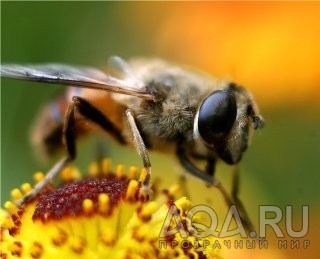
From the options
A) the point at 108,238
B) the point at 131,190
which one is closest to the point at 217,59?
the point at 131,190

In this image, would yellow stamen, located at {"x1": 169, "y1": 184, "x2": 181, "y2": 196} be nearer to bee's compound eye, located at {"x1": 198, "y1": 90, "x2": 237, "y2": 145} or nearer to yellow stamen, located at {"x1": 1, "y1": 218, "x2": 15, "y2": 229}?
bee's compound eye, located at {"x1": 198, "y1": 90, "x2": 237, "y2": 145}

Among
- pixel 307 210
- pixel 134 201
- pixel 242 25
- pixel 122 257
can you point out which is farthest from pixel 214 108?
pixel 242 25

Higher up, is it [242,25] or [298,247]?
[242,25]

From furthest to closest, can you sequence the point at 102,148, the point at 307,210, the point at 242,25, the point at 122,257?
the point at 242,25, the point at 102,148, the point at 307,210, the point at 122,257

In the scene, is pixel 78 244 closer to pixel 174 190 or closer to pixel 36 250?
pixel 36 250

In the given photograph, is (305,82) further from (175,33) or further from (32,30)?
(32,30)

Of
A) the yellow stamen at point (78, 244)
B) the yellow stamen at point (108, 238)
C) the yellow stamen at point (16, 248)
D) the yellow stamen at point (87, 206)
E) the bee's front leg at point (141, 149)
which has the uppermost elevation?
the bee's front leg at point (141, 149)

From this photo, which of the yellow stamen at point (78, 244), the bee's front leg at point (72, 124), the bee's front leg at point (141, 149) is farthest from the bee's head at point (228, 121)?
the yellow stamen at point (78, 244)

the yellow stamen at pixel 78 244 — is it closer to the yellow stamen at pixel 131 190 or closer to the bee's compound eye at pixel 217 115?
the yellow stamen at pixel 131 190
